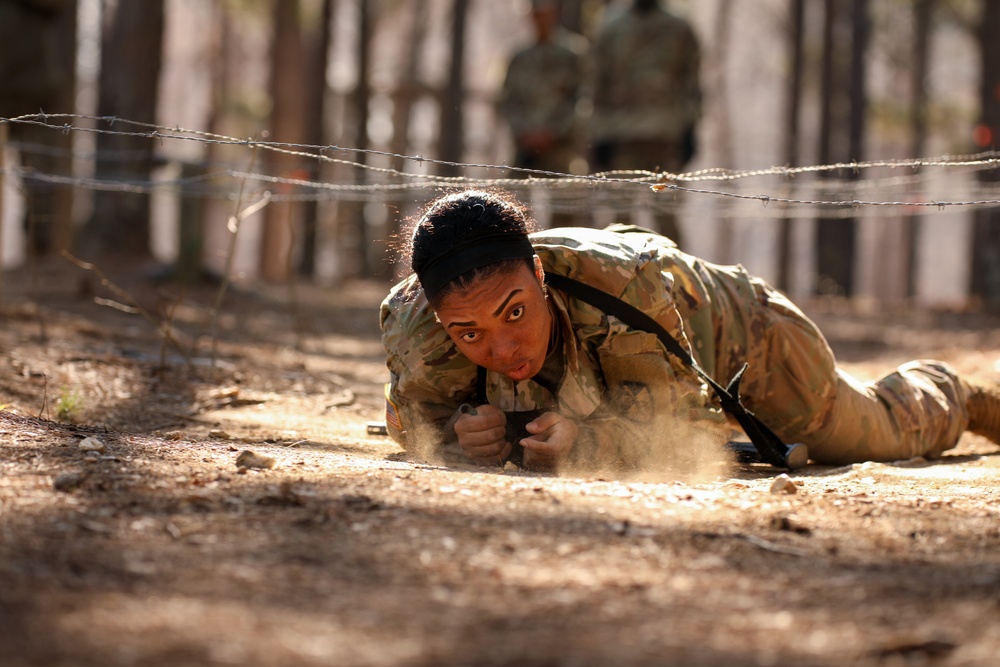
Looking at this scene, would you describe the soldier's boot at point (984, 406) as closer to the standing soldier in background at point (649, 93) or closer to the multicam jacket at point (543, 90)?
the standing soldier in background at point (649, 93)

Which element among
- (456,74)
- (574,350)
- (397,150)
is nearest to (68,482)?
(574,350)

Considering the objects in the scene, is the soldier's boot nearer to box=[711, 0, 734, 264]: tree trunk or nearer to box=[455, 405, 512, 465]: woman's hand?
box=[455, 405, 512, 465]: woman's hand

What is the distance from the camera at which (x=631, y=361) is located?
11.1ft

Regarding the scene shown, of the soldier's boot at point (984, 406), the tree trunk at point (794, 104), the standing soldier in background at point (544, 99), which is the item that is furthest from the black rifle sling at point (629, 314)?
the tree trunk at point (794, 104)

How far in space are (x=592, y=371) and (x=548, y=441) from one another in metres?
0.36

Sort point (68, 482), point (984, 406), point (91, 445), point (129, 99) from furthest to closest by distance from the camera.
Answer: point (129, 99)
point (984, 406)
point (91, 445)
point (68, 482)

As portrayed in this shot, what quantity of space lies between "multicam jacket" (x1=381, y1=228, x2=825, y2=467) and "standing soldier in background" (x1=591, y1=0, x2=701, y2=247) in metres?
5.29

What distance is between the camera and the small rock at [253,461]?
3.01 metres

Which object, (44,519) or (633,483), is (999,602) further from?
(44,519)

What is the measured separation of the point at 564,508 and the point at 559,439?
2.18ft

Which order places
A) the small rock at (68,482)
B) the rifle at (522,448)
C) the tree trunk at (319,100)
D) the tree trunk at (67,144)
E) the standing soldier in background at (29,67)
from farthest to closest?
1. the tree trunk at (319,100)
2. the tree trunk at (67,144)
3. the standing soldier in background at (29,67)
4. the rifle at (522,448)
5. the small rock at (68,482)

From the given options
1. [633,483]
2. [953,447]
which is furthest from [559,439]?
[953,447]

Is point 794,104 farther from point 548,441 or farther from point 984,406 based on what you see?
point 548,441

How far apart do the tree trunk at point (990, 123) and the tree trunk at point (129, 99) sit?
790 centimetres
